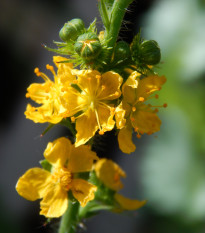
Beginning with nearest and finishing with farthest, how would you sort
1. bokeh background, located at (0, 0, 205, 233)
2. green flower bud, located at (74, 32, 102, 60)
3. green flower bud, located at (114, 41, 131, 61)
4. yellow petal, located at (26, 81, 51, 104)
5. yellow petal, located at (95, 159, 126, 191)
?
green flower bud, located at (74, 32, 102, 60), green flower bud, located at (114, 41, 131, 61), yellow petal, located at (26, 81, 51, 104), yellow petal, located at (95, 159, 126, 191), bokeh background, located at (0, 0, 205, 233)

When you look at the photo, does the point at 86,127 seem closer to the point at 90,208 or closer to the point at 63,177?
the point at 63,177

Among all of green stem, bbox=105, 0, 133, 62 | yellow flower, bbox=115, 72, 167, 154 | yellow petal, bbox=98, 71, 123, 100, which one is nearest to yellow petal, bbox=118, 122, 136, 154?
yellow flower, bbox=115, 72, 167, 154

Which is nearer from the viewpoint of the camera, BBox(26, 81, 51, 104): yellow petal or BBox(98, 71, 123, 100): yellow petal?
BBox(98, 71, 123, 100): yellow petal

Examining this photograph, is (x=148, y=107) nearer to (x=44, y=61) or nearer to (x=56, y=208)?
(x=56, y=208)

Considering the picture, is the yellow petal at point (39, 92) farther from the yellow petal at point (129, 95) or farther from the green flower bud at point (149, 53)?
the green flower bud at point (149, 53)

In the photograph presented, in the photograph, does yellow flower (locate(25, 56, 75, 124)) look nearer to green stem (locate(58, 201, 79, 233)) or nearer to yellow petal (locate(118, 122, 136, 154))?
yellow petal (locate(118, 122, 136, 154))

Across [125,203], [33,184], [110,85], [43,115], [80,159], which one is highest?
[110,85]

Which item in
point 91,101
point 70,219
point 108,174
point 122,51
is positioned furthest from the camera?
point 108,174

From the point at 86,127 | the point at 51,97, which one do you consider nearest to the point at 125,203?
the point at 86,127
